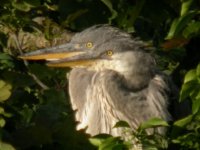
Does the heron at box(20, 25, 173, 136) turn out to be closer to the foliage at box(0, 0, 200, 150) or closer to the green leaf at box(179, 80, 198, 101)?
the foliage at box(0, 0, 200, 150)

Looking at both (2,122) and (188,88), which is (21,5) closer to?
(188,88)

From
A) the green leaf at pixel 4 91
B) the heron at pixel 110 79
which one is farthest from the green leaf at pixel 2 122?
the heron at pixel 110 79

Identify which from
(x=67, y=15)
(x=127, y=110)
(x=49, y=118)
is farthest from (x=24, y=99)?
(x=127, y=110)

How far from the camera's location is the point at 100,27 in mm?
4953

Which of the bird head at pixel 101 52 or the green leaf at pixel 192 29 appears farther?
the bird head at pixel 101 52

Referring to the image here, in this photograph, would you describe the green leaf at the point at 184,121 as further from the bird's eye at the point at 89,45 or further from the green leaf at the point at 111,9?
the bird's eye at the point at 89,45

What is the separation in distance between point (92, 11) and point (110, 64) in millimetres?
546

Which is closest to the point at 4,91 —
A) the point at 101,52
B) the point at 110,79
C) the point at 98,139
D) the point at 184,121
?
the point at 98,139

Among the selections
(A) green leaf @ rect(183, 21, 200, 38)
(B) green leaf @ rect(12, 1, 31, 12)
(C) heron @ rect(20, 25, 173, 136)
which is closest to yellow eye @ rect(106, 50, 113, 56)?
(C) heron @ rect(20, 25, 173, 136)

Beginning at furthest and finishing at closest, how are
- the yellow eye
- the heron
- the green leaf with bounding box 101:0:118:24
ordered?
the yellow eye, the heron, the green leaf with bounding box 101:0:118:24

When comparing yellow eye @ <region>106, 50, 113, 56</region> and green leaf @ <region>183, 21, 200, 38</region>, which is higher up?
green leaf @ <region>183, 21, 200, 38</region>

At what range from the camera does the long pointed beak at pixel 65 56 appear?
502 cm

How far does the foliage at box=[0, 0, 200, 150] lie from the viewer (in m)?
3.04

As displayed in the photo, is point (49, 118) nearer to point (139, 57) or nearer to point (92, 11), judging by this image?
point (92, 11)
